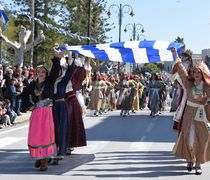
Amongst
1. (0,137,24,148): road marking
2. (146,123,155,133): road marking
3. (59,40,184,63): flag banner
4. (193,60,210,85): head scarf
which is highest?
(59,40,184,63): flag banner

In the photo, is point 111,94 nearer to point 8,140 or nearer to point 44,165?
point 8,140

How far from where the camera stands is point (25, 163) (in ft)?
33.4

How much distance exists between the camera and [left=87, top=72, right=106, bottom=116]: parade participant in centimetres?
2433

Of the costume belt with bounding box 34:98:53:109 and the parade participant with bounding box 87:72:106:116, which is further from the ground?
the costume belt with bounding box 34:98:53:109

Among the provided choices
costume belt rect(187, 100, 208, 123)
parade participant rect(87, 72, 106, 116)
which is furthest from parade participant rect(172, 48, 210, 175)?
parade participant rect(87, 72, 106, 116)

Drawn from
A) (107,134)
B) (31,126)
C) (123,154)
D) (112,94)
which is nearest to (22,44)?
(112,94)

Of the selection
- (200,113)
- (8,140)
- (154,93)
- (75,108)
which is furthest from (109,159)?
(154,93)

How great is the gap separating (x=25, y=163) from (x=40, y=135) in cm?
120

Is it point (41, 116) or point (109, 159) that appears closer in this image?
point (41, 116)

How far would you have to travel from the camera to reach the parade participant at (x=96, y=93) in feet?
79.8

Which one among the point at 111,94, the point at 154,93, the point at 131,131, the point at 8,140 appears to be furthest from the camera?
the point at 111,94

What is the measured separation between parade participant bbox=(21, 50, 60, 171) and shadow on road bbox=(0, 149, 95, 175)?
22cm

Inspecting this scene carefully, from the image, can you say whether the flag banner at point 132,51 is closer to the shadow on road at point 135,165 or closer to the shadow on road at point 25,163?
the shadow on road at point 135,165

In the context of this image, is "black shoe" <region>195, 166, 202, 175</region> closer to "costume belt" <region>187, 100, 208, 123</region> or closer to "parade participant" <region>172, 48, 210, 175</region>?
"parade participant" <region>172, 48, 210, 175</region>
